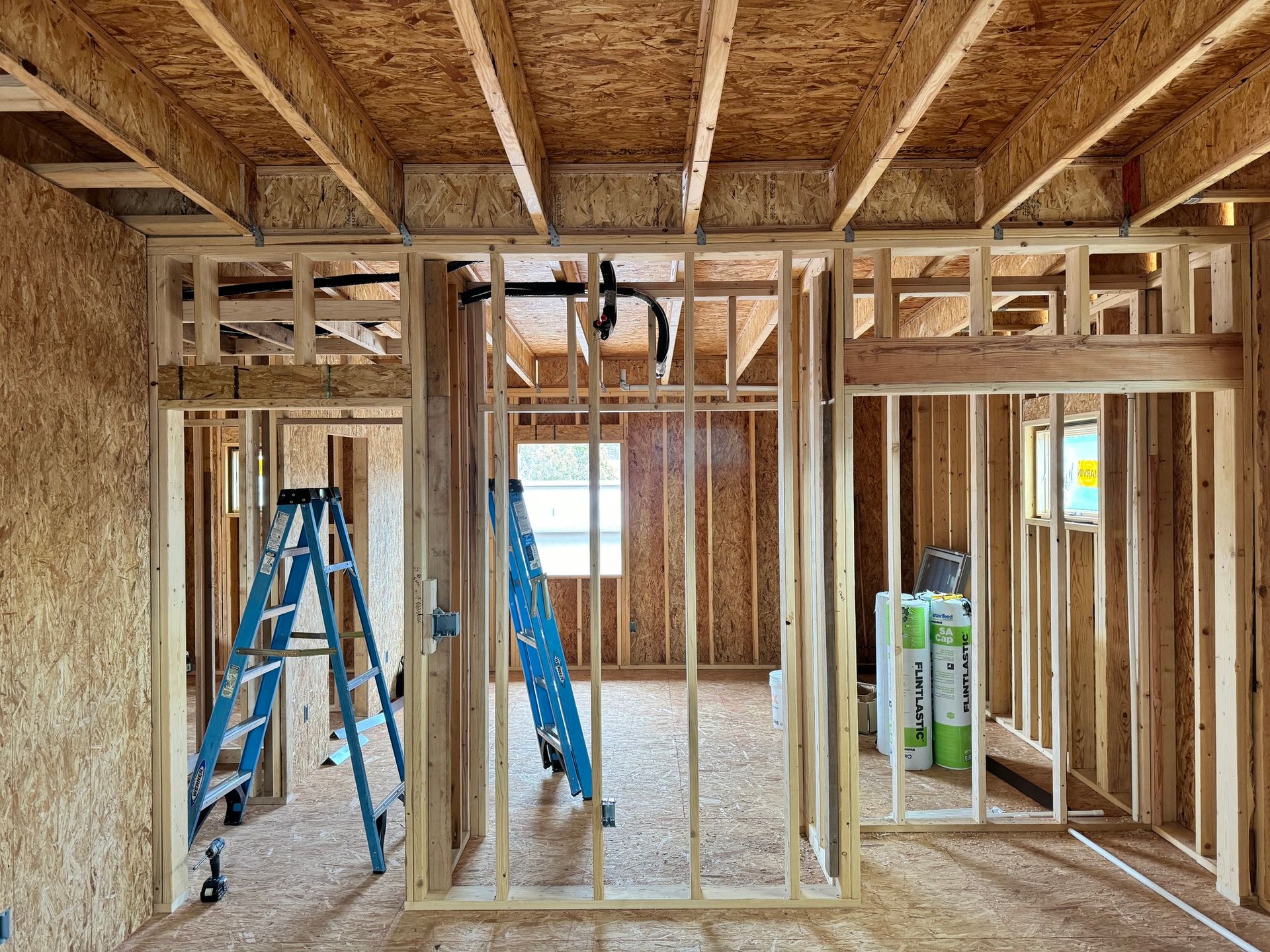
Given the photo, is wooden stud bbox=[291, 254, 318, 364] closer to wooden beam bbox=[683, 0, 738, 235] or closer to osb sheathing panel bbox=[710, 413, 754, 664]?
wooden beam bbox=[683, 0, 738, 235]

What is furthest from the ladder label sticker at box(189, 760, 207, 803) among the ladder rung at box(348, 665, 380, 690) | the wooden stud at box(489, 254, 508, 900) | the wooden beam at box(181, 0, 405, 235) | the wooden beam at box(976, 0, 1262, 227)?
the wooden beam at box(976, 0, 1262, 227)

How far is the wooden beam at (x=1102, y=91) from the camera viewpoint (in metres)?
2.23

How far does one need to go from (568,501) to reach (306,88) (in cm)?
599

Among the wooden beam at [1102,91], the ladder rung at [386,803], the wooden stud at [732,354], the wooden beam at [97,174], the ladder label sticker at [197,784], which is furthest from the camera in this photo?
the wooden stud at [732,354]

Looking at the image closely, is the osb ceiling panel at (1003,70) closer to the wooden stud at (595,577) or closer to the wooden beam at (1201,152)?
the wooden beam at (1201,152)

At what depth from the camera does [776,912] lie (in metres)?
3.33

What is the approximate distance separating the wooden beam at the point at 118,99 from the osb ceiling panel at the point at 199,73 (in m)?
0.05

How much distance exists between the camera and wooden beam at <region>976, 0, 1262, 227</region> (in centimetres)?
223

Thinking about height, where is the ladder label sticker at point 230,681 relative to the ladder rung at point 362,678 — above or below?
above

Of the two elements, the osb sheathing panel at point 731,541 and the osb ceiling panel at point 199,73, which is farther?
the osb sheathing panel at point 731,541

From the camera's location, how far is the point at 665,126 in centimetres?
311

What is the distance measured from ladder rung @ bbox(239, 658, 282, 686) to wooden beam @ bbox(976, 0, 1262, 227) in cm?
405

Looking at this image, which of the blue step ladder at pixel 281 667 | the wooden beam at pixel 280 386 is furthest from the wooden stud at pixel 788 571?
the blue step ladder at pixel 281 667

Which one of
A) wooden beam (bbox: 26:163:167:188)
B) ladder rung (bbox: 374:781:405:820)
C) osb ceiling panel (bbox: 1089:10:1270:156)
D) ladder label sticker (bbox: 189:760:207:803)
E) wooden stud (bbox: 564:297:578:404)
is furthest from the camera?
wooden stud (bbox: 564:297:578:404)
